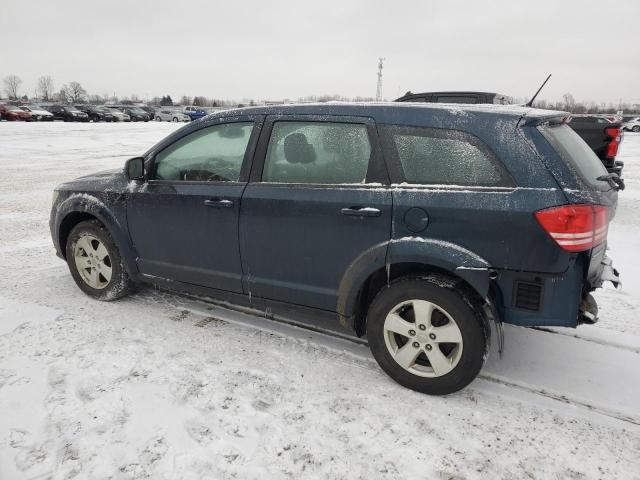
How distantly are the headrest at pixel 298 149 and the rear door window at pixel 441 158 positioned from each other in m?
0.55

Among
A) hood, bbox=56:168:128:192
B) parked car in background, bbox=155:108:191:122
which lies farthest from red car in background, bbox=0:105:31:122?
hood, bbox=56:168:128:192

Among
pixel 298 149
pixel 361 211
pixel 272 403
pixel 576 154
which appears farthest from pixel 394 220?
pixel 272 403

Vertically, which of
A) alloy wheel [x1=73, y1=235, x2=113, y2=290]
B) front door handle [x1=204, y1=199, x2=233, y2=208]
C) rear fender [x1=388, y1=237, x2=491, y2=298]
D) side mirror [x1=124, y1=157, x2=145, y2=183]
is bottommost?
alloy wheel [x1=73, y1=235, x2=113, y2=290]

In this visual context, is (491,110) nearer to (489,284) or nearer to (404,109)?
(404,109)

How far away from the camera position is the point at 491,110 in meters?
2.72

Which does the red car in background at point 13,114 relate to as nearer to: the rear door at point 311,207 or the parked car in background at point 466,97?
the parked car in background at point 466,97

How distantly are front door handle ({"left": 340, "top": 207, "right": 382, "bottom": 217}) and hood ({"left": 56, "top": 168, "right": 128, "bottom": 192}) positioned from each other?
6.83 ft

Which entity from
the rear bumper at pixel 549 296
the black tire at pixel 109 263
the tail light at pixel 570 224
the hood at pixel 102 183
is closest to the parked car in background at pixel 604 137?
the rear bumper at pixel 549 296

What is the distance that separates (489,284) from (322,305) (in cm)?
109

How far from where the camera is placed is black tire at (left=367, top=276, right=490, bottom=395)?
8.73 ft

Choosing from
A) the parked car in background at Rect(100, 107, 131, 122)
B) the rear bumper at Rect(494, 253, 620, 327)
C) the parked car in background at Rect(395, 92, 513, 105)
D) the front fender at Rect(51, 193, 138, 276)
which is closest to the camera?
the rear bumper at Rect(494, 253, 620, 327)

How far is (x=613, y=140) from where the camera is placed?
7.29 m

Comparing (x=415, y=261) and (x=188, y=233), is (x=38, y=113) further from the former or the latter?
(x=415, y=261)

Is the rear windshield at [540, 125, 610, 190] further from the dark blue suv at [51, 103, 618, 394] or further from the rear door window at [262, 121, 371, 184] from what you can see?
the rear door window at [262, 121, 371, 184]
